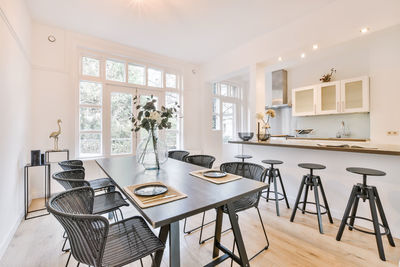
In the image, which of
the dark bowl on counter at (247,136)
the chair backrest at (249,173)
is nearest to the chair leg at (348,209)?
the chair backrest at (249,173)

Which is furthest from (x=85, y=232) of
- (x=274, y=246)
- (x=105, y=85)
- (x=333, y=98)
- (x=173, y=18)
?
(x=333, y=98)

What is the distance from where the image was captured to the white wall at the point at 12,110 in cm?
187

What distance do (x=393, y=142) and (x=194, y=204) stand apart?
4.02 metres

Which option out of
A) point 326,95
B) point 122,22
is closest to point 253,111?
point 326,95

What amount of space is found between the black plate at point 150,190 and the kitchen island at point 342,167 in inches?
77.0

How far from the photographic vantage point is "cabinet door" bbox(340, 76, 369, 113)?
3730mm

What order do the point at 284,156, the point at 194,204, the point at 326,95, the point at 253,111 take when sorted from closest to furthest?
1. the point at 194,204
2. the point at 284,156
3. the point at 253,111
4. the point at 326,95

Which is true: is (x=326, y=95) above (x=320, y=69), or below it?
below

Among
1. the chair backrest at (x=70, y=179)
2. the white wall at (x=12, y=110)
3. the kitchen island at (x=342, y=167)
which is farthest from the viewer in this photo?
the kitchen island at (x=342, y=167)

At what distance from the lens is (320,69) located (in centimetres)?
496

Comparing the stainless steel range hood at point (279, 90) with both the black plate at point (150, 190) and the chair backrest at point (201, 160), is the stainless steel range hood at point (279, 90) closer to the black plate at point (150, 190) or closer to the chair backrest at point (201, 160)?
the chair backrest at point (201, 160)

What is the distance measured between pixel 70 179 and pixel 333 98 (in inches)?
206

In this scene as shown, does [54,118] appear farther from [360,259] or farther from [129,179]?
[360,259]

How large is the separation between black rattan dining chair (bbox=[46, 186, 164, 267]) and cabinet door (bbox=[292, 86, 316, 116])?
15.9ft
